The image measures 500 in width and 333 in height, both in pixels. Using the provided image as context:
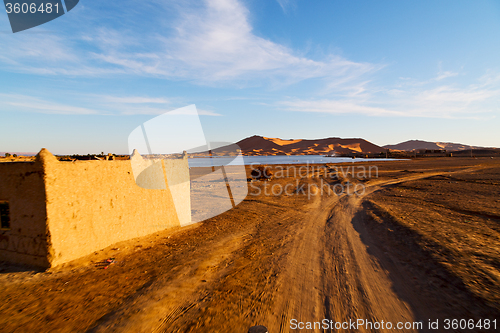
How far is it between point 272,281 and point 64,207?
17.8 ft

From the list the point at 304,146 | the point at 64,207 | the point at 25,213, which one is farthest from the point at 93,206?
the point at 304,146

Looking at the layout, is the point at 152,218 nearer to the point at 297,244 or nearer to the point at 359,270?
the point at 297,244

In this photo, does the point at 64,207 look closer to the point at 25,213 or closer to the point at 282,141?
the point at 25,213

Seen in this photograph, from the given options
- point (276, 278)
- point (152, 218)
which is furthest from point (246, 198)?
point (276, 278)

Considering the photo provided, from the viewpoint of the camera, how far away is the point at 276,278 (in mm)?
4848

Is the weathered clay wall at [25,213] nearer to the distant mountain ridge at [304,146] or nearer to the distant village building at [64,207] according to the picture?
the distant village building at [64,207]

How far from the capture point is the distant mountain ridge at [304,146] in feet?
486

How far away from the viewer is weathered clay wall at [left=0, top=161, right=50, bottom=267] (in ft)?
15.9

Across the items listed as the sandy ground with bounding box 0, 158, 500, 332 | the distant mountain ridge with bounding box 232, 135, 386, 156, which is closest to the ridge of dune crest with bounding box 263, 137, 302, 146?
the distant mountain ridge with bounding box 232, 135, 386, 156

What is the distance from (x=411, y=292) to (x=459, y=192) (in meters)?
13.8

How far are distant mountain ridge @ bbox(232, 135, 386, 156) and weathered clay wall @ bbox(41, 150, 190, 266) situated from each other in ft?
434

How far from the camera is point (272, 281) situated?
473 cm

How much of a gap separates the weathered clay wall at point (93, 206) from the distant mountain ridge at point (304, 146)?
13234cm

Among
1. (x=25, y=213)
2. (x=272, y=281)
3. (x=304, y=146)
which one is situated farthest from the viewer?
(x=304, y=146)
